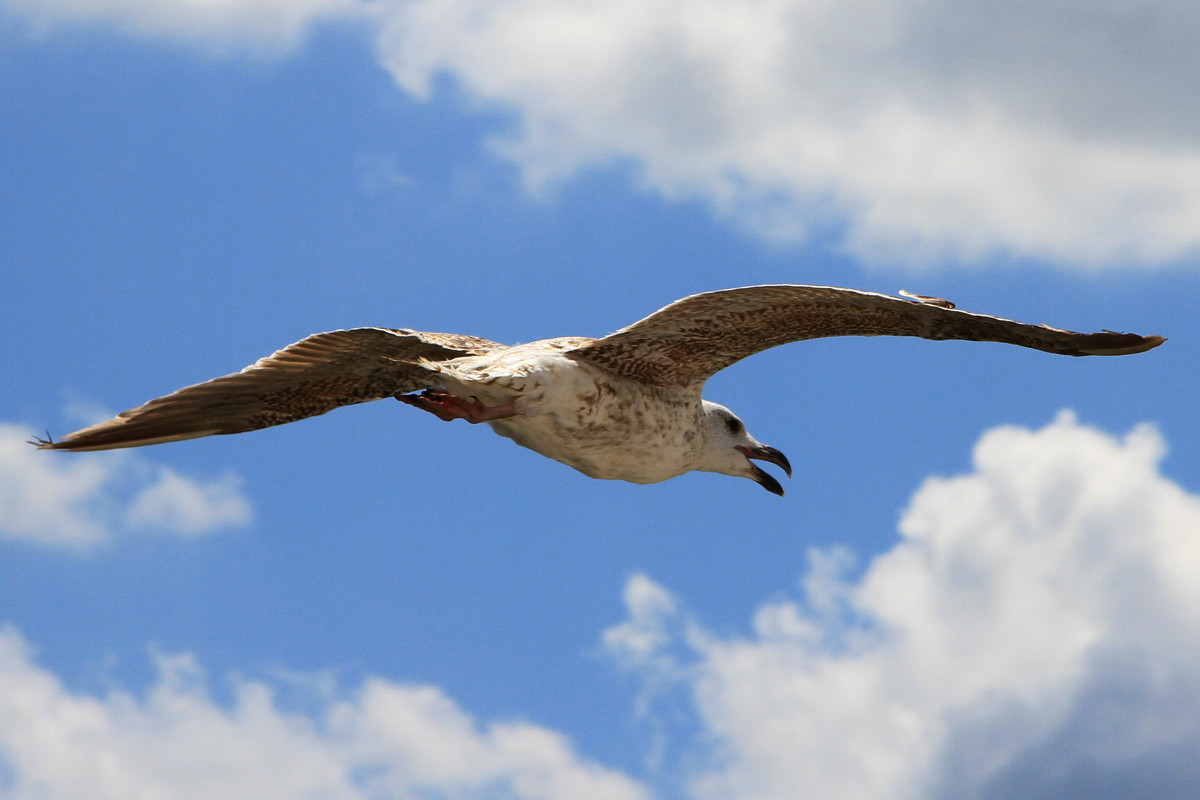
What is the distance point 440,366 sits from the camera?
1013cm

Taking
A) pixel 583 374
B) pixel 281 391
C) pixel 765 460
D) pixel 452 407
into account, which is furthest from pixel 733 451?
pixel 281 391

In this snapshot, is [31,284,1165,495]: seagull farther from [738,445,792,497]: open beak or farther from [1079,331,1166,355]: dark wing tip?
[738,445,792,497]: open beak

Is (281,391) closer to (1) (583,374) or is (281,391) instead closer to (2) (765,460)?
(1) (583,374)

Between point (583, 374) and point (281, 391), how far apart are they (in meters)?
2.73

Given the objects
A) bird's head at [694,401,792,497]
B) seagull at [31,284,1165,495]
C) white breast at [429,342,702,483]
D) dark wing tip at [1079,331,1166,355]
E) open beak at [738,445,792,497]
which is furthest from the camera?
open beak at [738,445,792,497]

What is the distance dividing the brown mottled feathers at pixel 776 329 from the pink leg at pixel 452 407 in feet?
3.33

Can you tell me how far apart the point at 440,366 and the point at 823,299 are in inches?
125

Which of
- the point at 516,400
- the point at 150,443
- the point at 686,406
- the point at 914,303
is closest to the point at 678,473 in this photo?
the point at 686,406

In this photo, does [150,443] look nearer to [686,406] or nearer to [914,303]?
[686,406]

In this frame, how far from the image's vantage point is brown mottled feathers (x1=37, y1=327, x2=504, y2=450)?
1050 cm

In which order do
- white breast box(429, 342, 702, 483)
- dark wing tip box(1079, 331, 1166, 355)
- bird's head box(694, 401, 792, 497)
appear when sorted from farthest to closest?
bird's head box(694, 401, 792, 497), white breast box(429, 342, 702, 483), dark wing tip box(1079, 331, 1166, 355)

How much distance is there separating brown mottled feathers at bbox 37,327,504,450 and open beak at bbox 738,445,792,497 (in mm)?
3764

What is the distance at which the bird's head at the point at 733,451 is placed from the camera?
12469mm

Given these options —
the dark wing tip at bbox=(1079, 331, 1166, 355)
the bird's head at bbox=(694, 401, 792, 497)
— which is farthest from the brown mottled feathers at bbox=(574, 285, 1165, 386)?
the bird's head at bbox=(694, 401, 792, 497)
